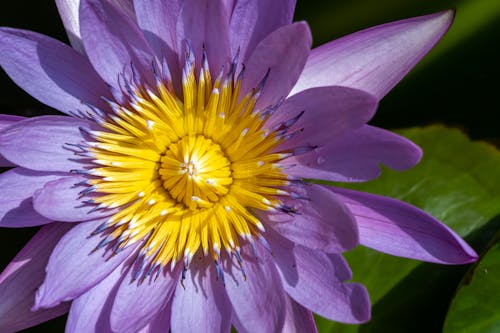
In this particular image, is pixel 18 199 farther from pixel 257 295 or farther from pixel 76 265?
pixel 257 295

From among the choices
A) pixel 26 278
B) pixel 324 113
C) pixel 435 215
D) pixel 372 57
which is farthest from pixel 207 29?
pixel 435 215

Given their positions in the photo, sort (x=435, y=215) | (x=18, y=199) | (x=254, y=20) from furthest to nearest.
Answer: (x=435, y=215)
(x=18, y=199)
(x=254, y=20)

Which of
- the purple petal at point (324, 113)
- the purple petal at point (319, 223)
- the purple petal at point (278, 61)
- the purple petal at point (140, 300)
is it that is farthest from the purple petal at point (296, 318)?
the purple petal at point (278, 61)

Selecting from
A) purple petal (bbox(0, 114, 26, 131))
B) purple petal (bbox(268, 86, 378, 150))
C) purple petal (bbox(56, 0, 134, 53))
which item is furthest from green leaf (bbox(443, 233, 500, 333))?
purple petal (bbox(0, 114, 26, 131))

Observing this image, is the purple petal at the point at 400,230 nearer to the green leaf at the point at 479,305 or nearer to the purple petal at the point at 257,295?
the purple petal at the point at 257,295

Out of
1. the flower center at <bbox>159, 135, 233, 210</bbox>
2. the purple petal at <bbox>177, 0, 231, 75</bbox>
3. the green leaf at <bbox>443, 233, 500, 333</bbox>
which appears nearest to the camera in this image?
the purple petal at <bbox>177, 0, 231, 75</bbox>

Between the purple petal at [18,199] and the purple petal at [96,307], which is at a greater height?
the purple petal at [18,199]

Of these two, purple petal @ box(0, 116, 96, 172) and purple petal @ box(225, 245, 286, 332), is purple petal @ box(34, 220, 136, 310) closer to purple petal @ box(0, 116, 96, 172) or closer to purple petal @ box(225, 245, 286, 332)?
purple petal @ box(0, 116, 96, 172)
